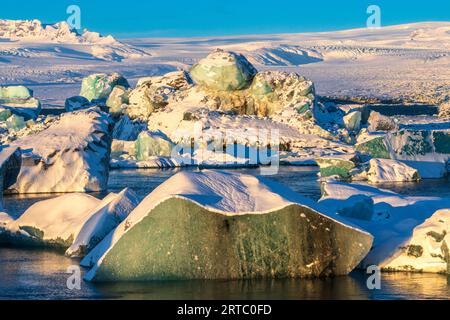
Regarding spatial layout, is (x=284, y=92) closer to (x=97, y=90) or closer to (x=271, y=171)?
(x=271, y=171)

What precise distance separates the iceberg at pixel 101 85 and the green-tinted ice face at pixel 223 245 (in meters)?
29.3

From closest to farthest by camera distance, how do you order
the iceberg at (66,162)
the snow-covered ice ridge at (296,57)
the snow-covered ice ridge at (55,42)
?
the iceberg at (66,162) < the snow-covered ice ridge at (296,57) < the snow-covered ice ridge at (55,42)

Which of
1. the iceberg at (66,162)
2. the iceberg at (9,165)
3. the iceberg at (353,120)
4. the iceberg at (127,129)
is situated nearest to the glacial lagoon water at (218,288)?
the iceberg at (9,165)

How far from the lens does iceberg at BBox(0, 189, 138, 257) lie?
1138 centimetres

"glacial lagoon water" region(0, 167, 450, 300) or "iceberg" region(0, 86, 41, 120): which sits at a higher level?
"iceberg" region(0, 86, 41, 120)

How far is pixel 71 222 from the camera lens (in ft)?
40.1

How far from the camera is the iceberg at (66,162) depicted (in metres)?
19.5

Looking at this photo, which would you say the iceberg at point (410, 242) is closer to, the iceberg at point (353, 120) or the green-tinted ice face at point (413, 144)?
the green-tinted ice face at point (413, 144)

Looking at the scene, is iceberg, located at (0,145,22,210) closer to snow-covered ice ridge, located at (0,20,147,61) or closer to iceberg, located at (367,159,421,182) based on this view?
iceberg, located at (367,159,421,182)

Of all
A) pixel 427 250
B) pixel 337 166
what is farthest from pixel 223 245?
pixel 337 166

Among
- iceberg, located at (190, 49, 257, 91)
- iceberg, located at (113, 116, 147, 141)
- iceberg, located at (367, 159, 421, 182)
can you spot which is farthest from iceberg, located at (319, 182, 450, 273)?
iceberg, located at (190, 49, 257, 91)

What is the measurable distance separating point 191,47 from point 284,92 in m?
115

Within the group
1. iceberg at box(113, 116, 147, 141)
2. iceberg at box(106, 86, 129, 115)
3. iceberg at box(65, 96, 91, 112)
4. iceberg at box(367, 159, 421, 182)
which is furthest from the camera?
iceberg at box(65, 96, 91, 112)

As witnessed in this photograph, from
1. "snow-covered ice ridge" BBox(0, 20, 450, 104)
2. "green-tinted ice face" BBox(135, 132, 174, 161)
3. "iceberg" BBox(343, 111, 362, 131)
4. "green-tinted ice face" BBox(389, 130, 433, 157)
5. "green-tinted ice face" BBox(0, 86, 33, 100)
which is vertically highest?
"snow-covered ice ridge" BBox(0, 20, 450, 104)
